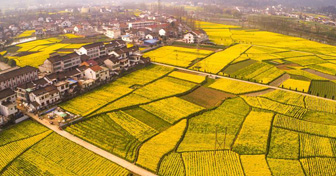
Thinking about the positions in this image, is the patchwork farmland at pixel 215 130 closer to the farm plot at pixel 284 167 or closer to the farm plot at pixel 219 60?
the farm plot at pixel 284 167

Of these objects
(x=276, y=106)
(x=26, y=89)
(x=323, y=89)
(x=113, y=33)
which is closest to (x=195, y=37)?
(x=113, y=33)

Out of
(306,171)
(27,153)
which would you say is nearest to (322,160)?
(306,171)

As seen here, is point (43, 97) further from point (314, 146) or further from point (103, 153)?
point (314, 146)

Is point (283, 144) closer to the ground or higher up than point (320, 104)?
closer to the ground

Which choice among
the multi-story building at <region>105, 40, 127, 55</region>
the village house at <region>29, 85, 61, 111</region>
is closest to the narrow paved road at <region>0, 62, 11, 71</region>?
the multi-story building at <region>105, 40, 127, 55</region>

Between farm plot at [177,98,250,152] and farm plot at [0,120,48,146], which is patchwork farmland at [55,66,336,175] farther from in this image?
farm plot at [0,120,48,146]

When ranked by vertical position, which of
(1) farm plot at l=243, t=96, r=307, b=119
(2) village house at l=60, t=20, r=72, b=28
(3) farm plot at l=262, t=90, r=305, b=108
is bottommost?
(1) farm plot at l=243, t=96, r=307, b=119
